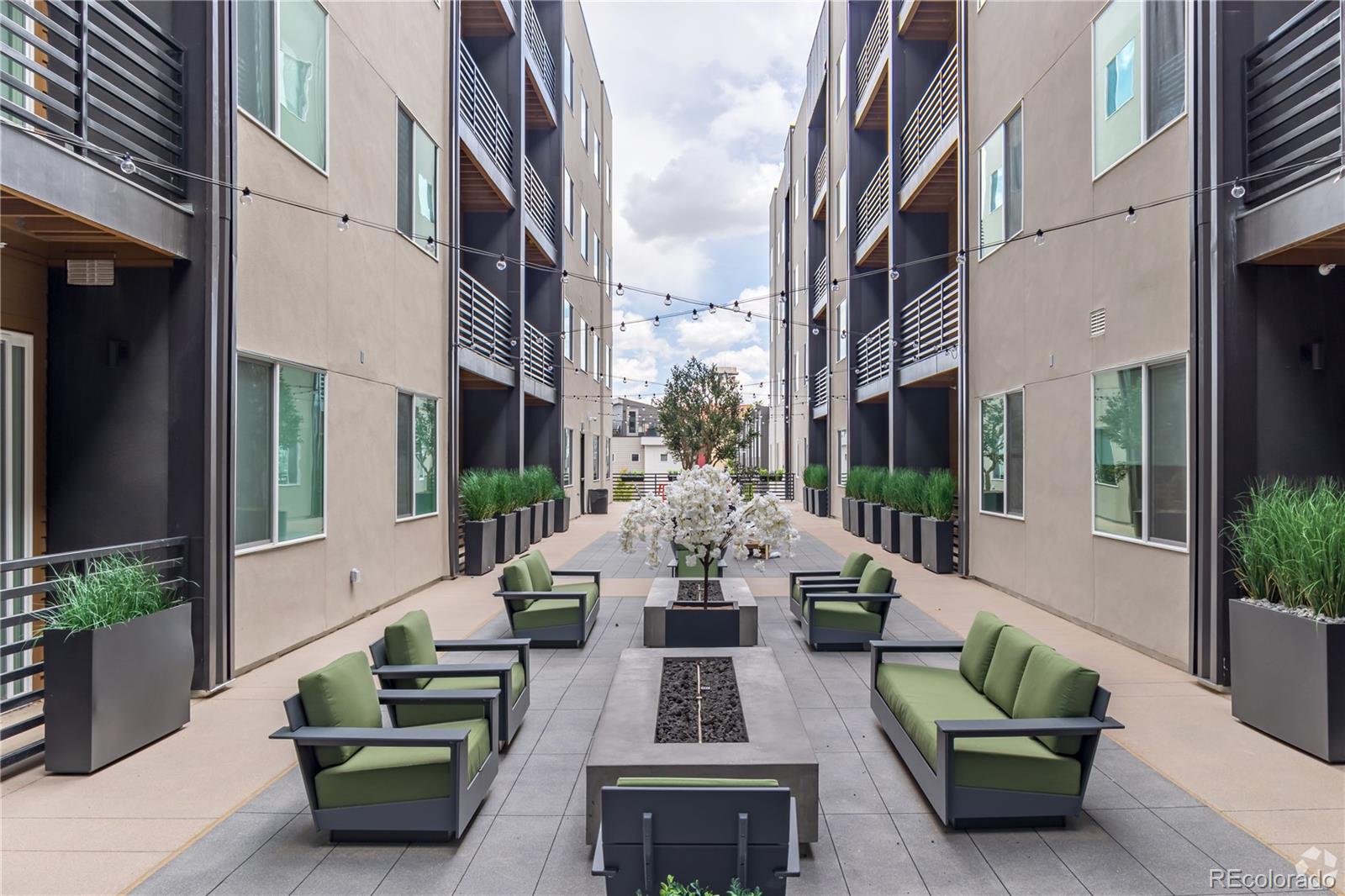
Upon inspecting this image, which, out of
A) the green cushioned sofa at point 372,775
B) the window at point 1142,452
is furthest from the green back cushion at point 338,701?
the window at point 1142,452

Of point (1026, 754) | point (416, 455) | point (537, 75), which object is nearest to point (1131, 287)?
point (1026, 754)

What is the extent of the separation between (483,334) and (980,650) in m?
11.3

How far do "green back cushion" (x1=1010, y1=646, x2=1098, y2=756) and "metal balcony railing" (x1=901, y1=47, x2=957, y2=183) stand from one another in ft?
36.8

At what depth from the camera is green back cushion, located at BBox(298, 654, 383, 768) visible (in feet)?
12.0

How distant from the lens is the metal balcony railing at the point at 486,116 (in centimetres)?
1312

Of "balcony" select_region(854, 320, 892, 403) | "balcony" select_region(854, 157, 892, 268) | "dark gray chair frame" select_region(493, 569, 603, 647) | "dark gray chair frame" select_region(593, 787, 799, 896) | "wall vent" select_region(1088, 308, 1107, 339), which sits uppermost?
"balcony" select_region(854, 157, 892, 268)

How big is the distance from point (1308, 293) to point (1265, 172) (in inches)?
45.5

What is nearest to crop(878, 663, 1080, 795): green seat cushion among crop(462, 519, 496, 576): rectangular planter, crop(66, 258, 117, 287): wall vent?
crop(66, 258, 117, 287): wall vent

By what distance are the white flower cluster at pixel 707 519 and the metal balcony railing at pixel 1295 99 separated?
4762 mm

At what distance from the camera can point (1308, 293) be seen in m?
6.21

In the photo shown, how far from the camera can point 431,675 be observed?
4.46m

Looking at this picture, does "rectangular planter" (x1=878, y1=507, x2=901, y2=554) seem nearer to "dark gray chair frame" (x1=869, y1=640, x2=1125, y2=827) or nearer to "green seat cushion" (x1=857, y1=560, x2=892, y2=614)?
"green seat cushion" (x1=857, y1=560, x2=892, y2=614)

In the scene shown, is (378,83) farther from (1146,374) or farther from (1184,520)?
(1184,520)

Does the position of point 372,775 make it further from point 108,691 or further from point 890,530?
point 890,530
